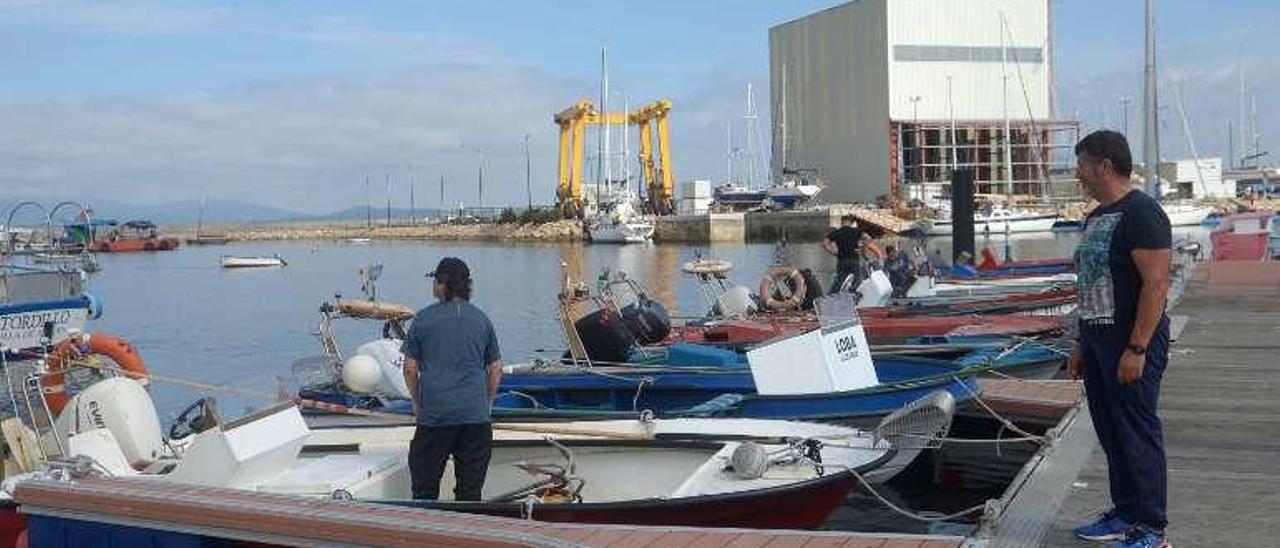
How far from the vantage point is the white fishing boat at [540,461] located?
303 inches

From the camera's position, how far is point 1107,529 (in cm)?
580

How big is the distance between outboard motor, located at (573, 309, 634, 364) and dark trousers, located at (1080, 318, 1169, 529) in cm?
877

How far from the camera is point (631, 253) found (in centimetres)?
7731

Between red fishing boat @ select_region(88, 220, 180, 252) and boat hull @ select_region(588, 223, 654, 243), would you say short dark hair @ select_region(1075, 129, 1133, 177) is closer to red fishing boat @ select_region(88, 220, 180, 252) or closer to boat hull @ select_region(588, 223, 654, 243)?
boat hull @ select_region(588, 223, 654, 243)

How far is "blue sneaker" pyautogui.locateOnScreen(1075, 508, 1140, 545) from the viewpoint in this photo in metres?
5.74

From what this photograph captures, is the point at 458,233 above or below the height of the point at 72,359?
above

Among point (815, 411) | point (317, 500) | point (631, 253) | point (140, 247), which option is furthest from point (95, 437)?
point (140, 247)

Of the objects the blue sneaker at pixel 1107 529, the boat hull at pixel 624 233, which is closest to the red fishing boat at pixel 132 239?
the boat hull at pixel 624 233

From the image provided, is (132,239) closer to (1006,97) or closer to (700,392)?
(1006,97)

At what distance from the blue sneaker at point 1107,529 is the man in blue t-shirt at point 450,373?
11.0ft

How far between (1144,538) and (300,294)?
5159cm

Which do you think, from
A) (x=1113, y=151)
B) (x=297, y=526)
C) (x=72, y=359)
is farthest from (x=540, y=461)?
(x=72, y=359)

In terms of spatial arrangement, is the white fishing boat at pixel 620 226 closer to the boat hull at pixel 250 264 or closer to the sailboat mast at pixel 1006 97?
the boat hull at pixel 250 264

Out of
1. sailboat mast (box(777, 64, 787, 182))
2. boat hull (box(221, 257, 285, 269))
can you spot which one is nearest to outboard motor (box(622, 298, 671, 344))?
boat hull (box(221, 257, 285, 269))
